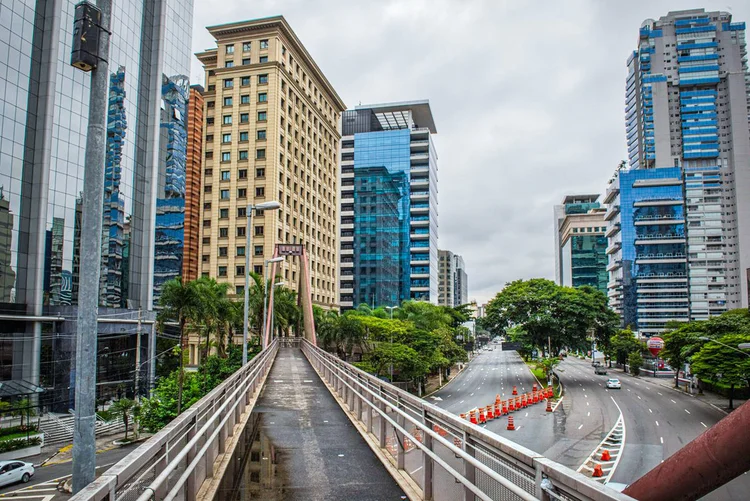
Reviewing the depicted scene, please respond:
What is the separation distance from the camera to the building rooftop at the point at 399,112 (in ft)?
434

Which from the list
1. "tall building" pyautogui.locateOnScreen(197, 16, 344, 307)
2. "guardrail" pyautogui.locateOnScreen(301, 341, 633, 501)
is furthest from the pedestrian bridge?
"tall building" pyautogui.locateOnScreen(197, 16, 344, 307)

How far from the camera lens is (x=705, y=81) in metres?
156

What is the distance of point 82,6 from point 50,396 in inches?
1826

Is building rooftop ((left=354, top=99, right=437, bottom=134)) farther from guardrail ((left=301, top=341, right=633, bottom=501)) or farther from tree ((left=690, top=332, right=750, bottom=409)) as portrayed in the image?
guardrail ((left=301, top=341, right=633, bottom=501))

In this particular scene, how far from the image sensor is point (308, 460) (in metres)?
9.20

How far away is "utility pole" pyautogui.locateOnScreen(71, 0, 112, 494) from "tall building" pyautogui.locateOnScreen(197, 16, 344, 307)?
70617 millimetres

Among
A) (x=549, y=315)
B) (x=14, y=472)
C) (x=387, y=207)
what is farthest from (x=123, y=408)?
(x=387, y=207)

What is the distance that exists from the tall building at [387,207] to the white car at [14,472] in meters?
85.5

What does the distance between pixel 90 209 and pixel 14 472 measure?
1261 inches

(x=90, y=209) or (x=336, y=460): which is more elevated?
(x=90, y=209)

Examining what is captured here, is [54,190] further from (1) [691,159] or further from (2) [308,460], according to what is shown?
(1) [691,159]

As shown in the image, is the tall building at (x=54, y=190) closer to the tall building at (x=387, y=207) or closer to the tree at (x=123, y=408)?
the tree at (x=123, y=408)

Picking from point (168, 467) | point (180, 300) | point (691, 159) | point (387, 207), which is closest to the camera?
point (168, 467)

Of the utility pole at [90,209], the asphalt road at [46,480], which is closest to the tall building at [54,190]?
the asphalt road at [46,480]
